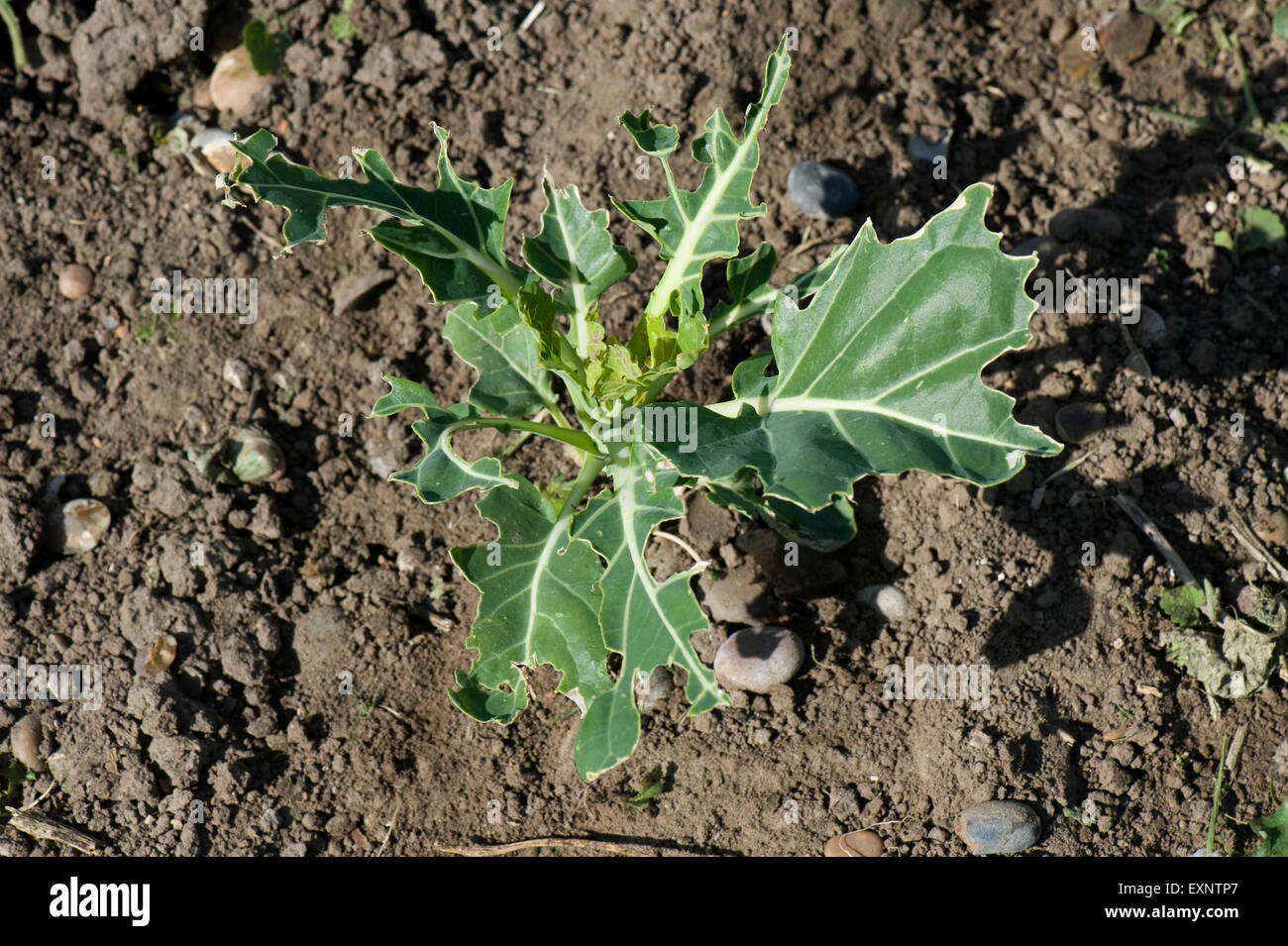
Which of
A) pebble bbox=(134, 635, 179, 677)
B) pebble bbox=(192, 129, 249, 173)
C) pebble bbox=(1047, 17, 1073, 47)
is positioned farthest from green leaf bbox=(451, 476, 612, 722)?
pebble bbox=(1047, 17, 1073, 47)

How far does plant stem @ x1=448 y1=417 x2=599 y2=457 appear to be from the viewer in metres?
2.44

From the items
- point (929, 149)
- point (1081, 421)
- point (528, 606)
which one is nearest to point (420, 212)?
point (528, 606)

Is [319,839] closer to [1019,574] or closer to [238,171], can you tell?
[238,171]

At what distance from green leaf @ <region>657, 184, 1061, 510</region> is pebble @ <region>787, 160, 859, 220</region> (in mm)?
946

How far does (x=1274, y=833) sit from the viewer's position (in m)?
2.65

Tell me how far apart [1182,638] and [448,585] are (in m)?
2.01

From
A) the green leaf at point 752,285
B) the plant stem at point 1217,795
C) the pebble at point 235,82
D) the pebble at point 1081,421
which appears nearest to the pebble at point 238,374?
the pebble at point 235,82

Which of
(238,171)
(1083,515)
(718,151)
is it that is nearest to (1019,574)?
(1083,515)

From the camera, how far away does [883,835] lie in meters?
2.64

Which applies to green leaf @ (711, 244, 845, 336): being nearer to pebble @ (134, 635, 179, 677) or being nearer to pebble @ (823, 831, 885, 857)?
pebble @ (823, 831, 885, 857)

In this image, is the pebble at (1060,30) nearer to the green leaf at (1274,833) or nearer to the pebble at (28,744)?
the green leaf at (1274,833)

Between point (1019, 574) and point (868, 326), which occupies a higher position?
point (868, 326)

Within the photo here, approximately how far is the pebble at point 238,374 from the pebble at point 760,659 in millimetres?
1640

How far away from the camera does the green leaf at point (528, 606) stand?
239cm
